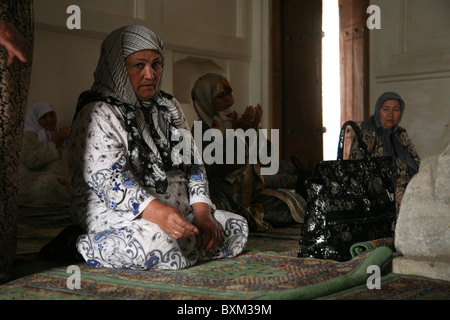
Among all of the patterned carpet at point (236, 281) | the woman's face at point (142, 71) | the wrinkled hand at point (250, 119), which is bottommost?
the patterned carpet at point (236, 281)

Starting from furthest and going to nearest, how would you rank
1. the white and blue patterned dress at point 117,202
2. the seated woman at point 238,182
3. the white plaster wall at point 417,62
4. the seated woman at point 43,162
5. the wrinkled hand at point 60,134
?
the white plaster wall at point 417,62 < the wrinkled hand at point 60,134 < the seated woman at point 43,162 < the seated woman at point 238,182 < the white and blue patterned dress at point 117,202

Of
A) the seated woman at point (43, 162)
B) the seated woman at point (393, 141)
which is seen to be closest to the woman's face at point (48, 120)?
the seated woman at point (43, 162)

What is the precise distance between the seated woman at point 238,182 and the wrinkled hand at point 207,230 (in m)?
1.21

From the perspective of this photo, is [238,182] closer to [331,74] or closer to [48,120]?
[48,120]

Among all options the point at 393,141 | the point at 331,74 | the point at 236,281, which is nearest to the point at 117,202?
the point at 236,281

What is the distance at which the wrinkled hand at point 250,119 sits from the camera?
455 centimetres

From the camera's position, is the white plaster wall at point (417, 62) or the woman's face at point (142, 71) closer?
the woman's face at point (142, 71)

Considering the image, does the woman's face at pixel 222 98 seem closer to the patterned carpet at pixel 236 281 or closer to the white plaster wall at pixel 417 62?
the patterned carpet at pixel 236 281

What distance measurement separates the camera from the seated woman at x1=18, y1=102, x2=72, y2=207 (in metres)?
5.40

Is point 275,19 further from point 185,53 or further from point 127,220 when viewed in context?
point 127,220

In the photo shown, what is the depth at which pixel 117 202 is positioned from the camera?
2.52 meters

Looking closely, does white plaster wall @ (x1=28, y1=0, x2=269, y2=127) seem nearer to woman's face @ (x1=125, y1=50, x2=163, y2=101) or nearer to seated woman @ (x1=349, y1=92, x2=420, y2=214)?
seated woman @ (x1=349, y1=92, x2=420, y2=214)

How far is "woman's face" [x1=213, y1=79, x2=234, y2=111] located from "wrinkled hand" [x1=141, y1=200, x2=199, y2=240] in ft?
7.60

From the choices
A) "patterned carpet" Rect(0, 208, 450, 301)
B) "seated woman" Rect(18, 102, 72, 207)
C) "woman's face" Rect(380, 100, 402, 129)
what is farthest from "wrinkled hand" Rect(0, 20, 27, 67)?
"seated woman" Rect(18, 102, 72, 207)
